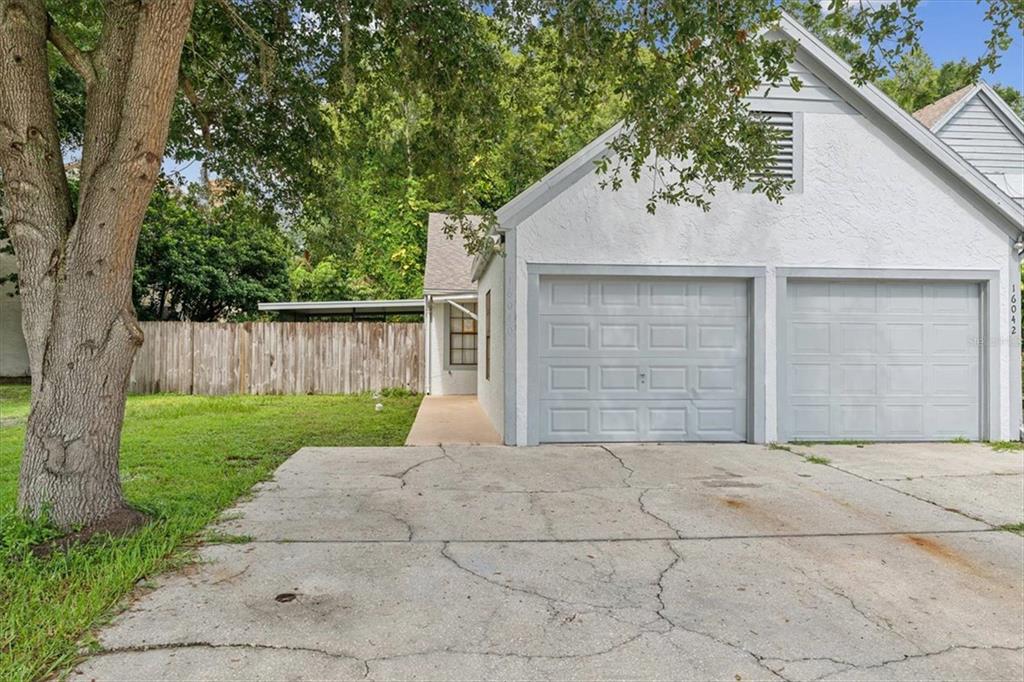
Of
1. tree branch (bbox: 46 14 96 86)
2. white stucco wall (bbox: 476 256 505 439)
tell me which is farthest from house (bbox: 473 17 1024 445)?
tree branch (bbox: 46 14 96 86)

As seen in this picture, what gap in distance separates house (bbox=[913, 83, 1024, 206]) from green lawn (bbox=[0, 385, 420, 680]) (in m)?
11.7

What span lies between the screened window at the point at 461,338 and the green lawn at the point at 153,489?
2503 millimetres

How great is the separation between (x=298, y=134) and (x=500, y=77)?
7.48ft

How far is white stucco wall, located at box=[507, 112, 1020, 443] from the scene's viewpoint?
7984 mm

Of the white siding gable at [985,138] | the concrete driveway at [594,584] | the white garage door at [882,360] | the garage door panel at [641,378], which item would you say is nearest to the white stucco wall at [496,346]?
the garage door panel at [641,378]

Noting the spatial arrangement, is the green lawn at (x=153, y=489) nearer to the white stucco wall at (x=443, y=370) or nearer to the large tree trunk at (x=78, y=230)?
the large tree trunk at (x=78, y=230)

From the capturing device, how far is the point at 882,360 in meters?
8.28

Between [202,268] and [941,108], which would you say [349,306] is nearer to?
[202,268]

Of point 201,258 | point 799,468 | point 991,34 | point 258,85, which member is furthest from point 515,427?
point 201,258

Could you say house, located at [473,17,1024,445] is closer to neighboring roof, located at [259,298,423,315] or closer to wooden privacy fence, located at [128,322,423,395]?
wooden privacy fence, located at [128,322,423,395]

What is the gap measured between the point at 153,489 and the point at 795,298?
7698mm

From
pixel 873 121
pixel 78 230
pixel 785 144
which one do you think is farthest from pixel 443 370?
pixel 78 230

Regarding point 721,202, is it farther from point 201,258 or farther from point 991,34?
point 201,258

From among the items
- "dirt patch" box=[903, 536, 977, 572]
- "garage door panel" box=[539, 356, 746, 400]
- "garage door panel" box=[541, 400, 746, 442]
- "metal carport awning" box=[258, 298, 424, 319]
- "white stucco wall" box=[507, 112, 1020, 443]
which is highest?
"white stucco wall" box=[507, 112, 1020, 443]
